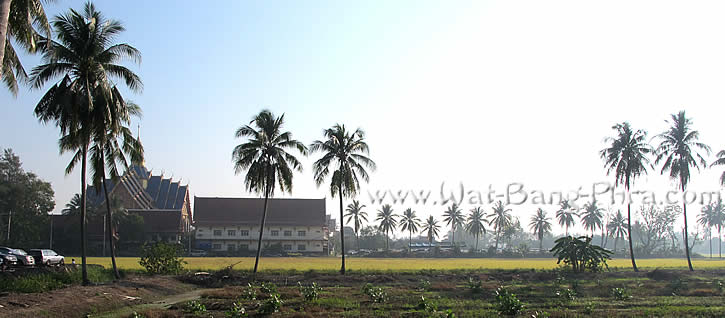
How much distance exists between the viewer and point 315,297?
22.2m

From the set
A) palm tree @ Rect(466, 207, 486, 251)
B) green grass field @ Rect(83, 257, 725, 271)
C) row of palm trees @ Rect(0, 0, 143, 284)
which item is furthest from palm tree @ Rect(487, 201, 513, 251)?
row of palm trees @ Rect(0, 0, 143, 284)

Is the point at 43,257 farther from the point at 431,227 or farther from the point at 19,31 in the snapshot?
the point at 431,227

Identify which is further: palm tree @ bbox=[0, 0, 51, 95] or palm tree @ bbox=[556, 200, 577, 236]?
palm tree @ bbox=[556, 200, 577, 236]

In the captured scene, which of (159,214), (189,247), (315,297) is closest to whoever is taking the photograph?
(315,297)

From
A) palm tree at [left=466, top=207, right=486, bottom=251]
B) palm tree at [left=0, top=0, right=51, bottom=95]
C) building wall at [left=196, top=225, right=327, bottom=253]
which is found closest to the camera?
palm tree at [left=0, top=0, right=51, bottom=95]

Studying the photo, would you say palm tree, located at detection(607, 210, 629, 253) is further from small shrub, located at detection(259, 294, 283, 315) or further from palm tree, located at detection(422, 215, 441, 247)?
small shrub, located at detection(259, 294, 283, 315)

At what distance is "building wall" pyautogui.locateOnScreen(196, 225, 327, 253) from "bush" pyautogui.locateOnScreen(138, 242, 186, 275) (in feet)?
162

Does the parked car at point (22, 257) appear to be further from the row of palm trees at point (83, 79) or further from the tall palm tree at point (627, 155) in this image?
the tall palm tree at point (627, 155)

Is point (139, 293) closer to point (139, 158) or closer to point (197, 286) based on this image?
point (197, 286)

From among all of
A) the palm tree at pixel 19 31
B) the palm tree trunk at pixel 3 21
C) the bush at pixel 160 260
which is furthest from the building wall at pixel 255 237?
the palm tree trunk at pixel 3 21

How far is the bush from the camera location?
35.4 metres

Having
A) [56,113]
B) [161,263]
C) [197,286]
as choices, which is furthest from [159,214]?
[56,113]

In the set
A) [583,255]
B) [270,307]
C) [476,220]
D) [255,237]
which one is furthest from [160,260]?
[476,220]

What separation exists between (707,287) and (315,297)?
24.1 metres
